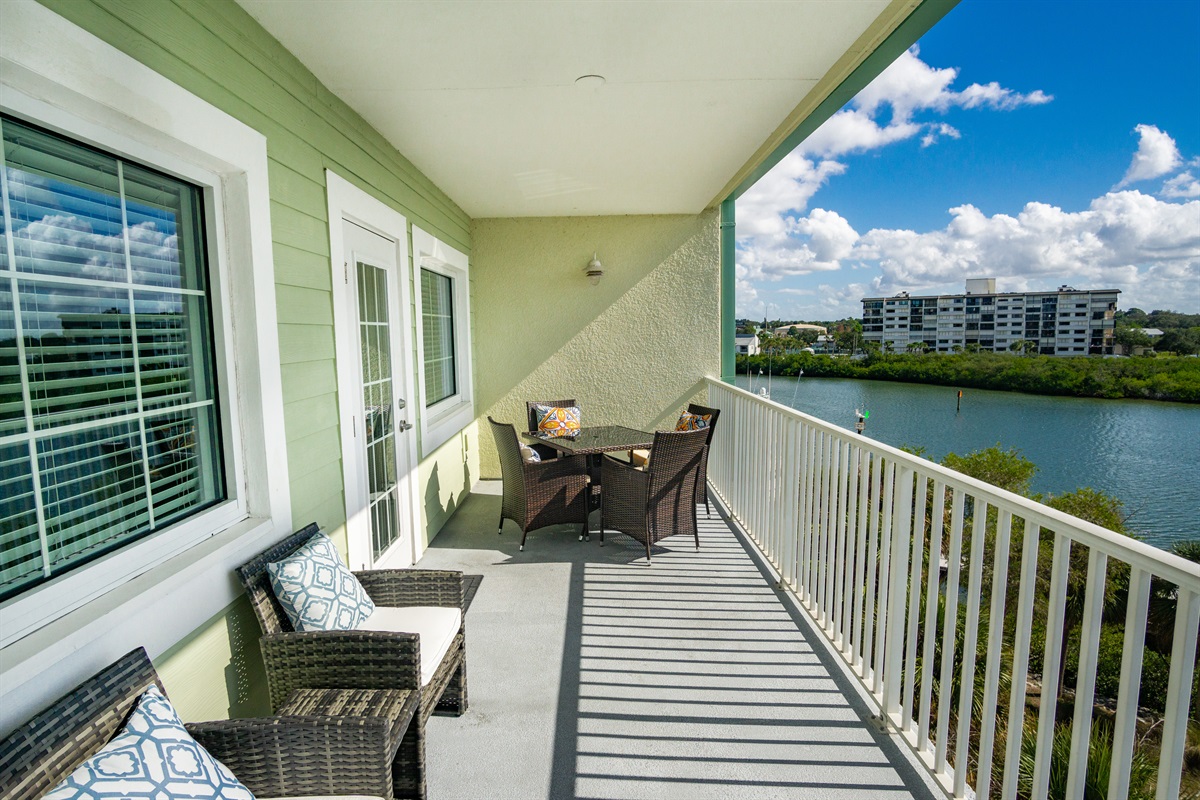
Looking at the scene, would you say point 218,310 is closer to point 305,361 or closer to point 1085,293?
point 305,361

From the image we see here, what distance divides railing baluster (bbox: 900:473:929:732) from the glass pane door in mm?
2534

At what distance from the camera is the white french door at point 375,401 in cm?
301

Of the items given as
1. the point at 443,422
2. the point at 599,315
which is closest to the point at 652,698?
the point at 443,422

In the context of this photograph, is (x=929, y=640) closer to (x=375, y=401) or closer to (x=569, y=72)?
(x=569, y=72)

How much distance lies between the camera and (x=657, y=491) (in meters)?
3.93

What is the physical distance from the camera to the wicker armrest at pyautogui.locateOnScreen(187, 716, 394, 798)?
144cm

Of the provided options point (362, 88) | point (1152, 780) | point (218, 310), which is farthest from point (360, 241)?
point (1152, 780)

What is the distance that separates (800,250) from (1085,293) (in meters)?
27.9

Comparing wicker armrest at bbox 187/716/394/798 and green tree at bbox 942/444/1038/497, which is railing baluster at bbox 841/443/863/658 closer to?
wicker armrest at bbox 187/716/394/798

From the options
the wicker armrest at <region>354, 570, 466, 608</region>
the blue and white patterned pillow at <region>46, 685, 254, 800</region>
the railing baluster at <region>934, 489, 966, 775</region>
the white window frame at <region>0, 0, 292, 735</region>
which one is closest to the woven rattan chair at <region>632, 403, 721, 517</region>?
the wicker armrest at <region>354, 570, 466, 608</region>

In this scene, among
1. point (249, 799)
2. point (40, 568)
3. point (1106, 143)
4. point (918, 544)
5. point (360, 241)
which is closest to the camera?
point (249, 799)

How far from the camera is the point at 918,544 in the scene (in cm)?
195

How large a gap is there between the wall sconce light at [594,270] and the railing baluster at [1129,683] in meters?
5.10

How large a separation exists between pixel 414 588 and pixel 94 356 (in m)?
1.30
